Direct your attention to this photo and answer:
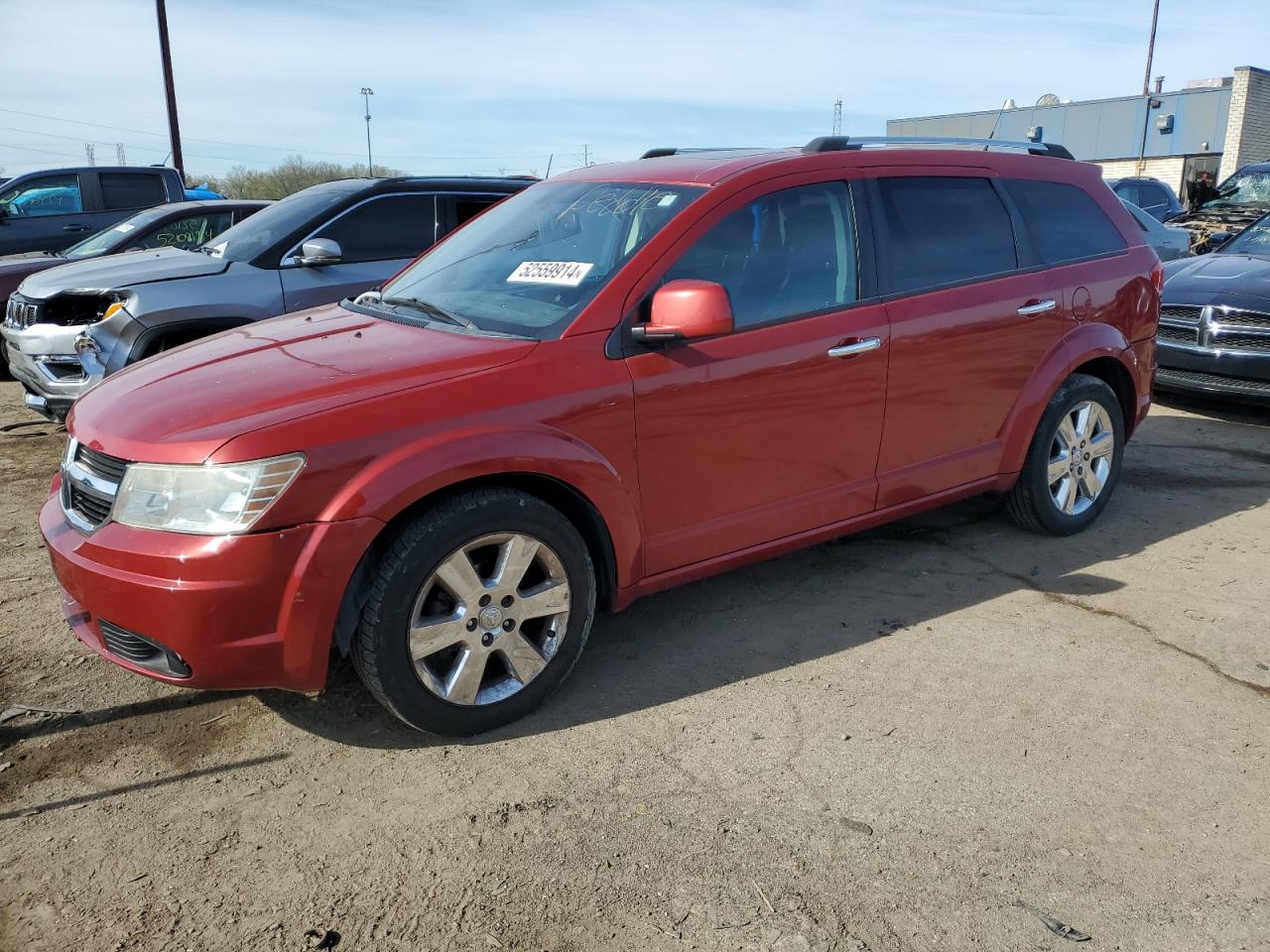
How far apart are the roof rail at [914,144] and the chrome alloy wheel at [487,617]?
213cm

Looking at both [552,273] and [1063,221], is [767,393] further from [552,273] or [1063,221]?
[1063,221]

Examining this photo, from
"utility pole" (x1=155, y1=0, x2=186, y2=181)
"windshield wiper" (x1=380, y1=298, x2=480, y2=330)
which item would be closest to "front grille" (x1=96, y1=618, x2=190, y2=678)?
"windshield wiper" (x1=380, y1=298, x2=480, y2=330)

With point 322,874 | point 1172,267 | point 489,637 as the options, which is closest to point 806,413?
point 489,637

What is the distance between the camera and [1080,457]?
4.95 meters

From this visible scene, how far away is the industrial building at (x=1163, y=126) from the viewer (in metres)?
33.2

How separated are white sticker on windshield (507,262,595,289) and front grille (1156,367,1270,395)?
594 centimetres

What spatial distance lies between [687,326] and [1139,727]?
6.51ft

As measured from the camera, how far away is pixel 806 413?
3824 mm

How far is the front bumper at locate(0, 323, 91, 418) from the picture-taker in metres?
6.43

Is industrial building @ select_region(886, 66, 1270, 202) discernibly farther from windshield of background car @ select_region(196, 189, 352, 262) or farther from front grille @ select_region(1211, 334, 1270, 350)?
windshield of background car @ select_region(196, 189, 352, 262)

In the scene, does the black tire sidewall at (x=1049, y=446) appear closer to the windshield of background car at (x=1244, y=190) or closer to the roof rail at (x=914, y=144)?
the roof rail at (x=914, y=144)

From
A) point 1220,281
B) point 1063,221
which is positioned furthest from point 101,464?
point 1220,281

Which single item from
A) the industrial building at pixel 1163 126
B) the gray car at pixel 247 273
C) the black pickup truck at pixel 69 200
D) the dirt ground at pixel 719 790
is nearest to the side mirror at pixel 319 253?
the gray car at pixel 247 273

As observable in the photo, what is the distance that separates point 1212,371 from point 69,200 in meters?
12.3
